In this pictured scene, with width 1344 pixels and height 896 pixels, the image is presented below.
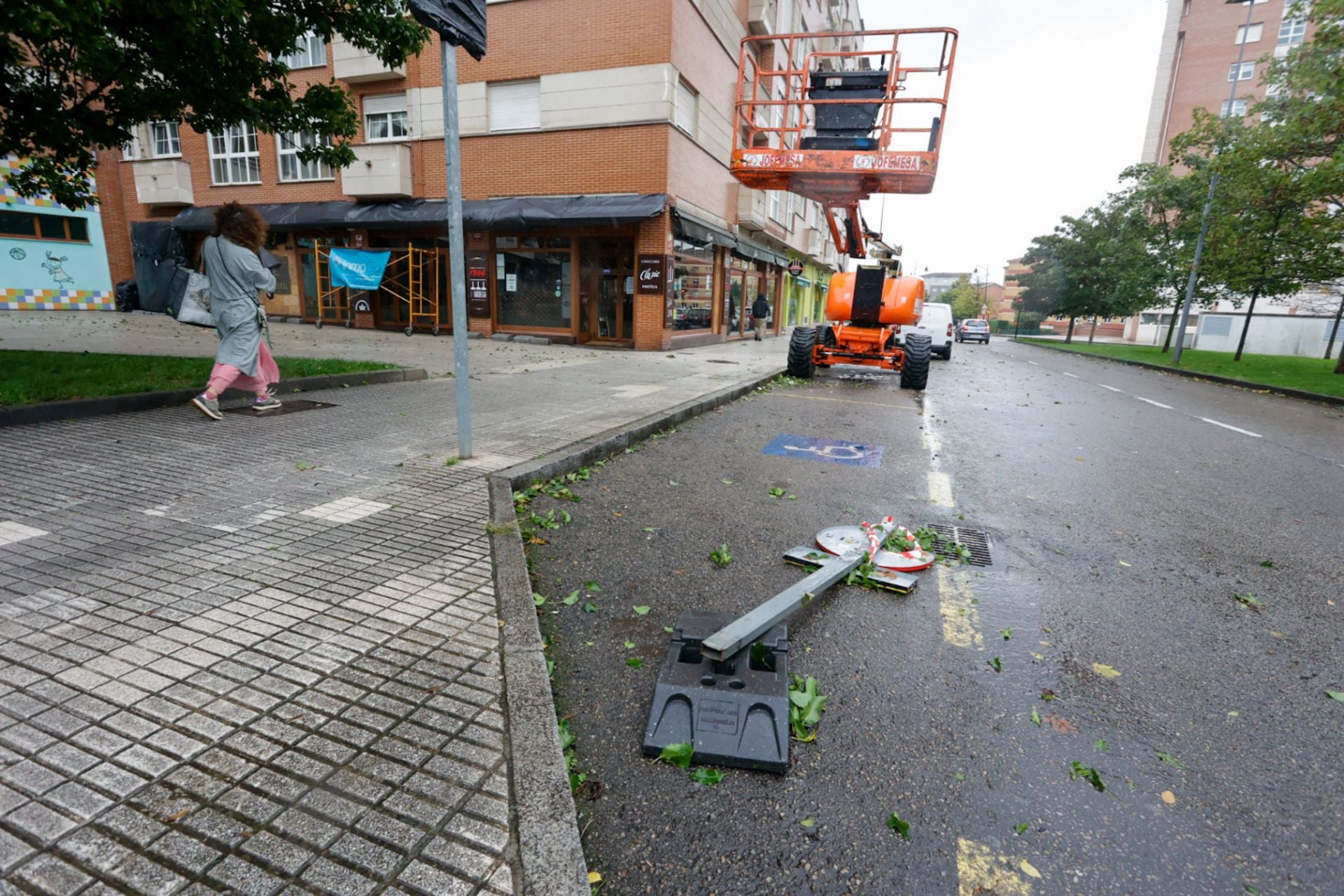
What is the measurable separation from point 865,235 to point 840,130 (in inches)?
120

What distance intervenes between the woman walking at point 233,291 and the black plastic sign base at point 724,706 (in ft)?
19.5

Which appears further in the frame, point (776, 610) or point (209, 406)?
point (209, 406)

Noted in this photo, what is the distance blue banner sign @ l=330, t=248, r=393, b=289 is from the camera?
1861 centimetres

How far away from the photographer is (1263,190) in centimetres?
1655

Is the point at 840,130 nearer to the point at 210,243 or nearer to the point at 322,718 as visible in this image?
the point at 210,243

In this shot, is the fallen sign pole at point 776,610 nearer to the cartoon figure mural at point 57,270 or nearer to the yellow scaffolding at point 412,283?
the yellow scaffolding at point 412,283

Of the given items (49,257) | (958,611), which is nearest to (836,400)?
(958,611)

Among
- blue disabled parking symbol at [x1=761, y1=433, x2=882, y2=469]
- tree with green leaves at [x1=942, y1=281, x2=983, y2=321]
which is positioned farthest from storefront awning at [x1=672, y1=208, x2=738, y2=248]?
tree with green leaves at [x1=942, y1=281, x2=983, y2=321]

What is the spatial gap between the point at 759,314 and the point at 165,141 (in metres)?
21.2

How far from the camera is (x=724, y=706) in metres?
2.33

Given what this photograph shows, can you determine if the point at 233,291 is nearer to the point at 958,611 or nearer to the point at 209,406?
the point at 209,406

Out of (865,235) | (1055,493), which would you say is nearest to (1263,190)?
(865,235)

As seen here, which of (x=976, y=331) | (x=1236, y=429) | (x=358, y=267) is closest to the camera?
(x=1236, y=429)

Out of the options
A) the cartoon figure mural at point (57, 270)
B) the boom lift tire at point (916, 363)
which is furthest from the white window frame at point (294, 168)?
the boom lift tire at point (916, 363)
